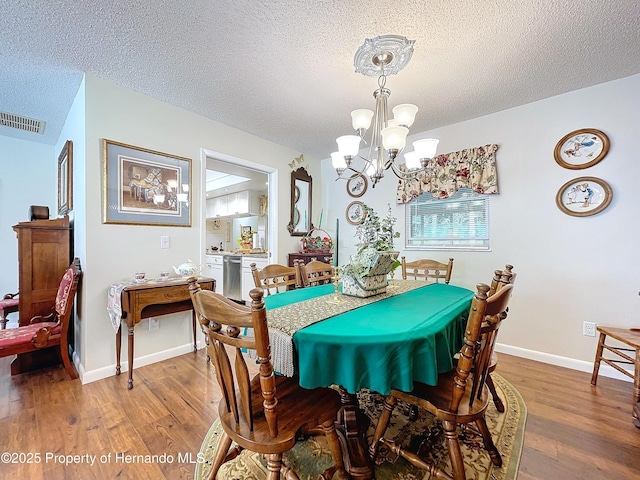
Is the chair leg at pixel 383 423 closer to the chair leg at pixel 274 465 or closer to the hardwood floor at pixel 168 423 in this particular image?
the chair leg at pixel 274 465

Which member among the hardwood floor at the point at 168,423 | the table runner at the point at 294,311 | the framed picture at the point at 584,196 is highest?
the framed picture at the point at 584,196

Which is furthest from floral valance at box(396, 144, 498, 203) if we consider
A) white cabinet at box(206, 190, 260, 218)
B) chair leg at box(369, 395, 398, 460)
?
white cabinet at box(206, 190, 260, 218)

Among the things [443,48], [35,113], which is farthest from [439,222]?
[35,113]

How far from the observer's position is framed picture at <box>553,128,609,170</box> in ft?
7.24

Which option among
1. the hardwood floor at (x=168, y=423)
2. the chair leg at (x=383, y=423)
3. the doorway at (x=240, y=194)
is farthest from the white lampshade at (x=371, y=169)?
the hardwood floor at (x=168, y=423)

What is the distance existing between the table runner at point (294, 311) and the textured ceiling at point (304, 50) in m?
1.63

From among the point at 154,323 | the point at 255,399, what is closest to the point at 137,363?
the point at 154,323

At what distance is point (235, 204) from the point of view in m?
5.73

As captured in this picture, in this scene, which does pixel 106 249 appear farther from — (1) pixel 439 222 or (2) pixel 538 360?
(2) pixel 538 360

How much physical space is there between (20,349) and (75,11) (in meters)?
2.22

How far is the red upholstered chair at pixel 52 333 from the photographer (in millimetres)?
1873

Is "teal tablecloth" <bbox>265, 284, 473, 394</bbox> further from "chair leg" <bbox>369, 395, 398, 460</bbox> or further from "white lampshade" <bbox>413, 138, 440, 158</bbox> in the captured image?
"white lampshade" <bbox>413, 138, 440, 158</bbox>

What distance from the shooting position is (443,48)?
1.78 m

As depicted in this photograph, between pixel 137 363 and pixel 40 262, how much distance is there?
1.21 meters
